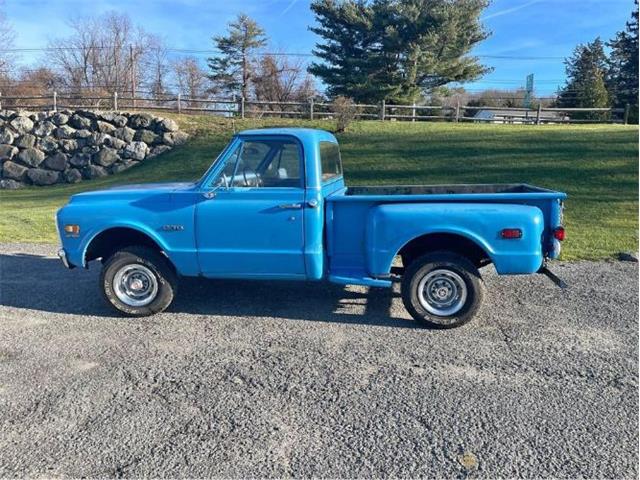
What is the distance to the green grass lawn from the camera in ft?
32.3

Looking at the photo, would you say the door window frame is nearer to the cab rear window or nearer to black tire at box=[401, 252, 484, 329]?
the cab rear window

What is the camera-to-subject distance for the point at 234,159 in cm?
495

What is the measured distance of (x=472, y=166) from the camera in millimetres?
15539

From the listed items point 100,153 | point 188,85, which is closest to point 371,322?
point 100,153

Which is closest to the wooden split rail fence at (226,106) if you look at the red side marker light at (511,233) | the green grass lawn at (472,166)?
the green grass lawn at (472,166)

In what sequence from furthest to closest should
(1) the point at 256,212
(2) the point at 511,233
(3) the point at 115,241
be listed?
(3) the point at 115,241, (1) the point at 256,212, (2) the point at 511,233

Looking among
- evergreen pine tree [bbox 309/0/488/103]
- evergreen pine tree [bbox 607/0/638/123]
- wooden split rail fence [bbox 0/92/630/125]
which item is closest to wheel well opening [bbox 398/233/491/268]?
wooden split rail fence [bbox 0/92/630/125]

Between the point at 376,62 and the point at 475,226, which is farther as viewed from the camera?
the point at 376,62

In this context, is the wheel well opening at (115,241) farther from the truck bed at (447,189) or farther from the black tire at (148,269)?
the truck bed at (447,189)

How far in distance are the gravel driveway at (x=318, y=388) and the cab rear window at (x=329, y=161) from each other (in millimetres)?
1373

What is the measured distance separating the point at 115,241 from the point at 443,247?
11.1 feet

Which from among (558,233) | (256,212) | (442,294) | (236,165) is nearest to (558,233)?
(558,233)

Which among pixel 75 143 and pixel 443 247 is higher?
pixel 75 143

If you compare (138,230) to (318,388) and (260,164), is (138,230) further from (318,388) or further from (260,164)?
(318,388)
